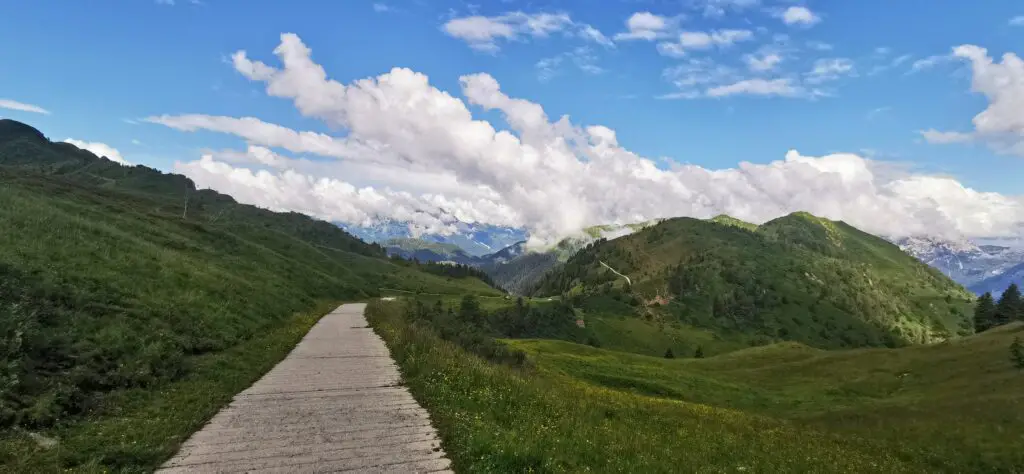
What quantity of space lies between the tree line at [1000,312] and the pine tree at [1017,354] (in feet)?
376

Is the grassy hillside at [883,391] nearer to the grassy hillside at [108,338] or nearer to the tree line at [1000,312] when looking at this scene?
the grassy hillside at [108,338]

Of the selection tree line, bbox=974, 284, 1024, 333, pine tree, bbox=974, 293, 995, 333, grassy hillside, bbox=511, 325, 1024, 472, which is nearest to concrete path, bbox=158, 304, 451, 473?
grassy hillside, bbox=511, 325, 1024, 472

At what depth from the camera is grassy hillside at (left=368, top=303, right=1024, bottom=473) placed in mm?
13906

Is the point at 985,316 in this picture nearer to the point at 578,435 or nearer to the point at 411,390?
the point at 578,435

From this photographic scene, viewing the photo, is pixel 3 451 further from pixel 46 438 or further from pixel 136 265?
pixel 136 265

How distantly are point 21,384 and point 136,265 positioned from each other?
2109 centimetres

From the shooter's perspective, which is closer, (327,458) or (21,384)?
(327,458)

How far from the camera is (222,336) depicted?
28.2 m

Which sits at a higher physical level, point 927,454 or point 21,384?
point 21,384

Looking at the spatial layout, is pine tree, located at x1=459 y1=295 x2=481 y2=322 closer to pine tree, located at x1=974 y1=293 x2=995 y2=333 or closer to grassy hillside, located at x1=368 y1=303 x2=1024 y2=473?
grassy hillside, located at x1=368 y1=303 x2=1024 y2=473

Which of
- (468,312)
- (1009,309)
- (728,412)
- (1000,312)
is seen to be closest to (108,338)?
(728,412)

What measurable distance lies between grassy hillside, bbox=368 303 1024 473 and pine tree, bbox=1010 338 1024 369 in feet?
2.12

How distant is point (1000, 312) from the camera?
140500 millimetres

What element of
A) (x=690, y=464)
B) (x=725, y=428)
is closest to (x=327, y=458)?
(x=690, y=464)
